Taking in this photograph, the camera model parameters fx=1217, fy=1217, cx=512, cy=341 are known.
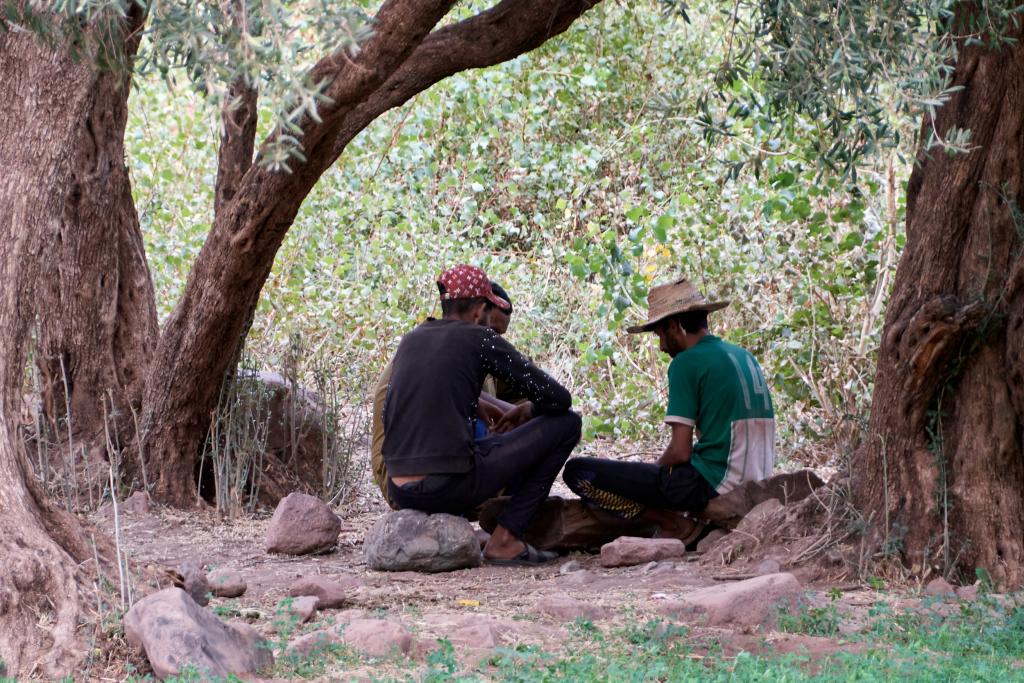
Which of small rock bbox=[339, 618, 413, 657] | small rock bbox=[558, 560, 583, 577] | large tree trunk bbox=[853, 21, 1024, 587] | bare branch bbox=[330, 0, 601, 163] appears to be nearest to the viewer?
small rock bbox=[339, 618, 413, 657]

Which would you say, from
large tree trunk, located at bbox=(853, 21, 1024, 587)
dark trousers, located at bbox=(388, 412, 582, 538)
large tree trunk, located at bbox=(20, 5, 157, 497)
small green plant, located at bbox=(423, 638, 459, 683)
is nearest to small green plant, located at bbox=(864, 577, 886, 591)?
large tree trunk, located at bbox=(853, 21, 1024, 587)

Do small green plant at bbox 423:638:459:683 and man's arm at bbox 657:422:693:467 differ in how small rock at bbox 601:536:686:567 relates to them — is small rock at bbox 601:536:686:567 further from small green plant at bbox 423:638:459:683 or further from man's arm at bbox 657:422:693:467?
small green plant at bbox 423:638:459:683

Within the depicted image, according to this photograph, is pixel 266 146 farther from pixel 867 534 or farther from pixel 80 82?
pixel 867 534

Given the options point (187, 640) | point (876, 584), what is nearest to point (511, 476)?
point (876, 584)

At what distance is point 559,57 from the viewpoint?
13.1 meters

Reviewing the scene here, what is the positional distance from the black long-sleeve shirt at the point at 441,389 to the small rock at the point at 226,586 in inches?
51.6

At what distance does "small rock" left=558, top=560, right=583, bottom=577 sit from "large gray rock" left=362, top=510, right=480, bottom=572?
453 mm

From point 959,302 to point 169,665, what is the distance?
11.2 feet

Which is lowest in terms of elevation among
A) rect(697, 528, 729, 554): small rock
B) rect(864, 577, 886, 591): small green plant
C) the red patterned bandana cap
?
rect(864, 577, 886, 591): small green plant

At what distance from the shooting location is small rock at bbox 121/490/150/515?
23.5 ft

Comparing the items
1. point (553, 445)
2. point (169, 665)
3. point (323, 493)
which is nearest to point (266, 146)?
point (169, 665)

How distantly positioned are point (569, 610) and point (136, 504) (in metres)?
3.50

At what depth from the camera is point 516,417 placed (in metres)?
6.85

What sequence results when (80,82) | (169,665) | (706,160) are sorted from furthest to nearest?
(706,160), (80,82), (169,665)
